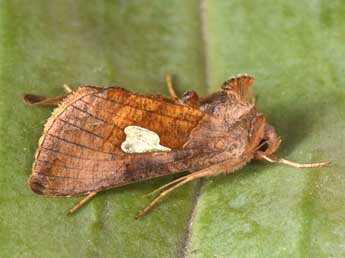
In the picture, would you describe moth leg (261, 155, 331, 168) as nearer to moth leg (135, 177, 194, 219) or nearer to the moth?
the moth

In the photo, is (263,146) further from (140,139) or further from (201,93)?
(140,139)

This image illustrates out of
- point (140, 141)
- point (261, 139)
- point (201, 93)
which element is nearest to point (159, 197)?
point (140, 141)

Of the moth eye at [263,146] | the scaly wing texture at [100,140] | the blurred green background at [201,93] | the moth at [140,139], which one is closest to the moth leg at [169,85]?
the blurred green background at [201,93]

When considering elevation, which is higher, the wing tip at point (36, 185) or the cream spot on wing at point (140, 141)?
the cream spot on wing at point (140, 141)

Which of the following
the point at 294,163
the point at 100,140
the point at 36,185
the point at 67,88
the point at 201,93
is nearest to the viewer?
the point at 36,185

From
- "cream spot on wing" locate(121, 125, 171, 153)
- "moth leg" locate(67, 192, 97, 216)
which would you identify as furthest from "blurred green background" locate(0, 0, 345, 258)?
"cream spot on wing" locate(121, 125, 171, 153)

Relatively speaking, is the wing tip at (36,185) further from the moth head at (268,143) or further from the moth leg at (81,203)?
the moth head at (268,143)

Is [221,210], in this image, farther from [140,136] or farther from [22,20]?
[22,20]

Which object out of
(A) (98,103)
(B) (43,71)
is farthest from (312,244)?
(B) (43,71)
